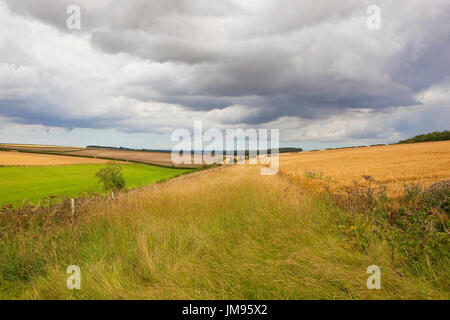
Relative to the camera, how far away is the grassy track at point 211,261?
3105 mm

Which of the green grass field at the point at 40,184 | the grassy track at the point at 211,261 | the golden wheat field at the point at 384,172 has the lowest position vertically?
the green grass field at the point at 40,184

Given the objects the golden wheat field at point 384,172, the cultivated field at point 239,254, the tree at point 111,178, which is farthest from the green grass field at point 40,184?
the golden wheat field at point 384,172

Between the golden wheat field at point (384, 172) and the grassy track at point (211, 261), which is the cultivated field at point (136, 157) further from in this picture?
the grassy track at point (211, 261)

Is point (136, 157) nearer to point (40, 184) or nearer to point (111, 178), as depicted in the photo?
point (40, 184)

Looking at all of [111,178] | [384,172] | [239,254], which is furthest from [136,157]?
[239,254]

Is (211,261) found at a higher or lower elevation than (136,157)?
lower

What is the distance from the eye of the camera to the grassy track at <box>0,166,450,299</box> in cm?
311

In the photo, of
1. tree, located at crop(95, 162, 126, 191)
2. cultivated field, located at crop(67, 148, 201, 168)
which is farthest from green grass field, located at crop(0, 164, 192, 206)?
cultivated field, located at crop(67, 148, 201, 168)

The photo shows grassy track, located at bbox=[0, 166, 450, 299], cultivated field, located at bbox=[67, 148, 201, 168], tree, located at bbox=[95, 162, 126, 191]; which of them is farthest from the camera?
cultivated field, located at bbox=[67, 148, 201, 168]

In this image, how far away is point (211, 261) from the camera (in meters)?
3.83

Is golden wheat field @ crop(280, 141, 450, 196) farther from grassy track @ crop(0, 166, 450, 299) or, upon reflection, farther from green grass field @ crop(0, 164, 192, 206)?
green grass field @ crop(0, 164, 192, 206)
